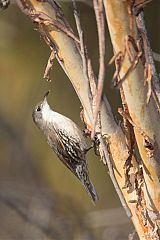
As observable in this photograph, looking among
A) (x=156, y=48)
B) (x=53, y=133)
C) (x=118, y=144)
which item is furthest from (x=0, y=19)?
(x=118, y=144)

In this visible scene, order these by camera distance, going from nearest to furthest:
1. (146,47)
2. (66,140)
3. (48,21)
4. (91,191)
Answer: (146,47) < (48,21) < (91,191) < (66,140)

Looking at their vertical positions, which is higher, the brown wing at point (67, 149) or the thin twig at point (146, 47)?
the thin twig at point (146, 47)

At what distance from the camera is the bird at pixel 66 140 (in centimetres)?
289

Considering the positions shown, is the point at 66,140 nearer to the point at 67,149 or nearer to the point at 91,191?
the point at 67,149

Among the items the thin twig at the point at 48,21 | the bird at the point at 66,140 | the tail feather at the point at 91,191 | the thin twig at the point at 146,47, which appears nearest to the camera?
the thin twig at the point at 146,47

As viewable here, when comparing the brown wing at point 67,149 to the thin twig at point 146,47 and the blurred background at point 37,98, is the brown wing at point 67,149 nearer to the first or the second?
the blurred background at point 37,98

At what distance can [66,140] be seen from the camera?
9.82 feet

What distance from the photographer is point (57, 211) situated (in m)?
3.13

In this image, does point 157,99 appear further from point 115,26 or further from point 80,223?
point 80,223

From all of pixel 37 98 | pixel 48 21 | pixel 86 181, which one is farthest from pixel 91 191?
pixel 37 98


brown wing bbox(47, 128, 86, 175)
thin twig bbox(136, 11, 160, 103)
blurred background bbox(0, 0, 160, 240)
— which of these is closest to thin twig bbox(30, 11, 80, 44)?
thin twig bbox(136, 11, 160, 103)

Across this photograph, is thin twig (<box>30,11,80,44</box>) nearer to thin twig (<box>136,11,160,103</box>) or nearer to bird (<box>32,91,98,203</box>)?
thin twig (<box>136,11,160,103</box>)

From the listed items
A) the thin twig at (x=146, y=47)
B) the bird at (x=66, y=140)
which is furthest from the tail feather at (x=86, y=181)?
the thin twig at (x=146, y=47)

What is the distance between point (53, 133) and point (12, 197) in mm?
376
